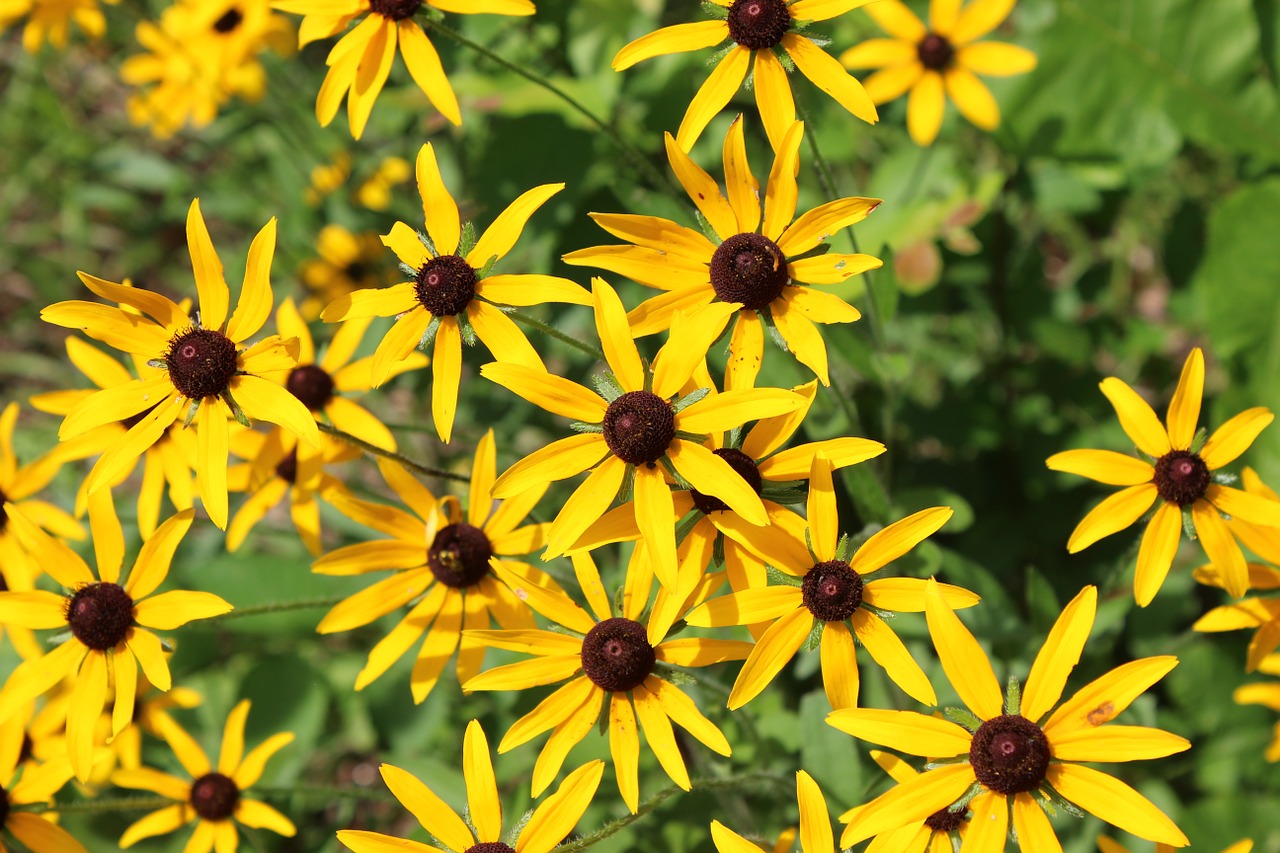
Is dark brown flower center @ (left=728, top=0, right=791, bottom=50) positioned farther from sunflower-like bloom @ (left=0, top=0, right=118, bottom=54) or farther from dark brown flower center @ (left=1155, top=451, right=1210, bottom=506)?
sunflower-like bloom @ (left=0, top=0, right=118, bottom=54)

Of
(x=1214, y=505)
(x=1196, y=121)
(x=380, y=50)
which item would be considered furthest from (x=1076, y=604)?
(x=1196, y=121)

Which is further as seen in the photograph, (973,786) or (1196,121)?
(1196,121)

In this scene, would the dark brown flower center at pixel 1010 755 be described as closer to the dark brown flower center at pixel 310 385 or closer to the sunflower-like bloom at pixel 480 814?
the sunflower-like bloom at pixel 480 814

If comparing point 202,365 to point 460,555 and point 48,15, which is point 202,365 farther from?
point 48,15

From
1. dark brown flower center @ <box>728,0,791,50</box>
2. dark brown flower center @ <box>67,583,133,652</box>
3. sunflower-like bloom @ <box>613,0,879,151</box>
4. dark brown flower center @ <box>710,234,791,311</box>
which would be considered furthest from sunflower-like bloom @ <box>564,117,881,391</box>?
dark brown flower center @ <box>67,583,133,652</box>

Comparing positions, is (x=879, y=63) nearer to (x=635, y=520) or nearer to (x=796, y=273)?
(x=796, y=273)

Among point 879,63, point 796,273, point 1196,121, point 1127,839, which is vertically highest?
point 1196,121

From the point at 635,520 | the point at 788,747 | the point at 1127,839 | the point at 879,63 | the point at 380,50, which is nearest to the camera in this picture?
the point at 635,520
